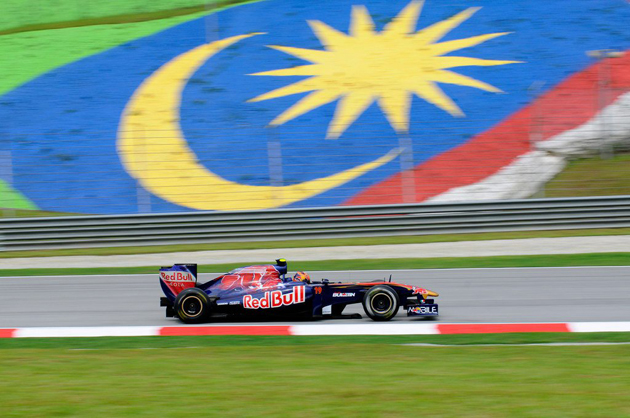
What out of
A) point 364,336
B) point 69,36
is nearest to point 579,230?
point 364,336

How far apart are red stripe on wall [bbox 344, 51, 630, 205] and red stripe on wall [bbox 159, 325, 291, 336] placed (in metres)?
9.20

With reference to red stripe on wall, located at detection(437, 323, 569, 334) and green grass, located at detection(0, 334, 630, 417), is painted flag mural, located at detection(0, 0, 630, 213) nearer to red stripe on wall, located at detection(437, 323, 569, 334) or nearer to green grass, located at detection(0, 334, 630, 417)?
red stripe on wall, located at detection(437, 323, 569, 334)

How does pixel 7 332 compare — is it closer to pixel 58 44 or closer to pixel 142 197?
pixel 142 197

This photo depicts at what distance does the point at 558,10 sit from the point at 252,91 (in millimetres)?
10303

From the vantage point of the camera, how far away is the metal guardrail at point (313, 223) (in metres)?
16.3

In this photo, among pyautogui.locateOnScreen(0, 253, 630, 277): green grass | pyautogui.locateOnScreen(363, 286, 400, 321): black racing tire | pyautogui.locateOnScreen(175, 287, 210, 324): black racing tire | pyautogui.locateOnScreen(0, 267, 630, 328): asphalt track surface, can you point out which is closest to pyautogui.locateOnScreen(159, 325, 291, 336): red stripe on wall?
pyautogui.locateOnScreen(175, 287, 210, 324): black racing tire

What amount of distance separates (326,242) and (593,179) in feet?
20.5

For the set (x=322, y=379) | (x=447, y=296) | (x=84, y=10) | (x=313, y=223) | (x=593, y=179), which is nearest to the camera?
(x=322, y=379)

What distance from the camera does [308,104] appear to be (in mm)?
Answer: 21594

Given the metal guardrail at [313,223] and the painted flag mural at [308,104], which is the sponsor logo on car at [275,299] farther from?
the painted flag mural at [308,104]

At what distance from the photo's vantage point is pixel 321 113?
2108cm

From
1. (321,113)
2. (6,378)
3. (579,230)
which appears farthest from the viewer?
(321,113)

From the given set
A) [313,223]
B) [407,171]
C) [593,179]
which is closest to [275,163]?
[313,223]

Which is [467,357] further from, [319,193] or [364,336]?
[319,193]
